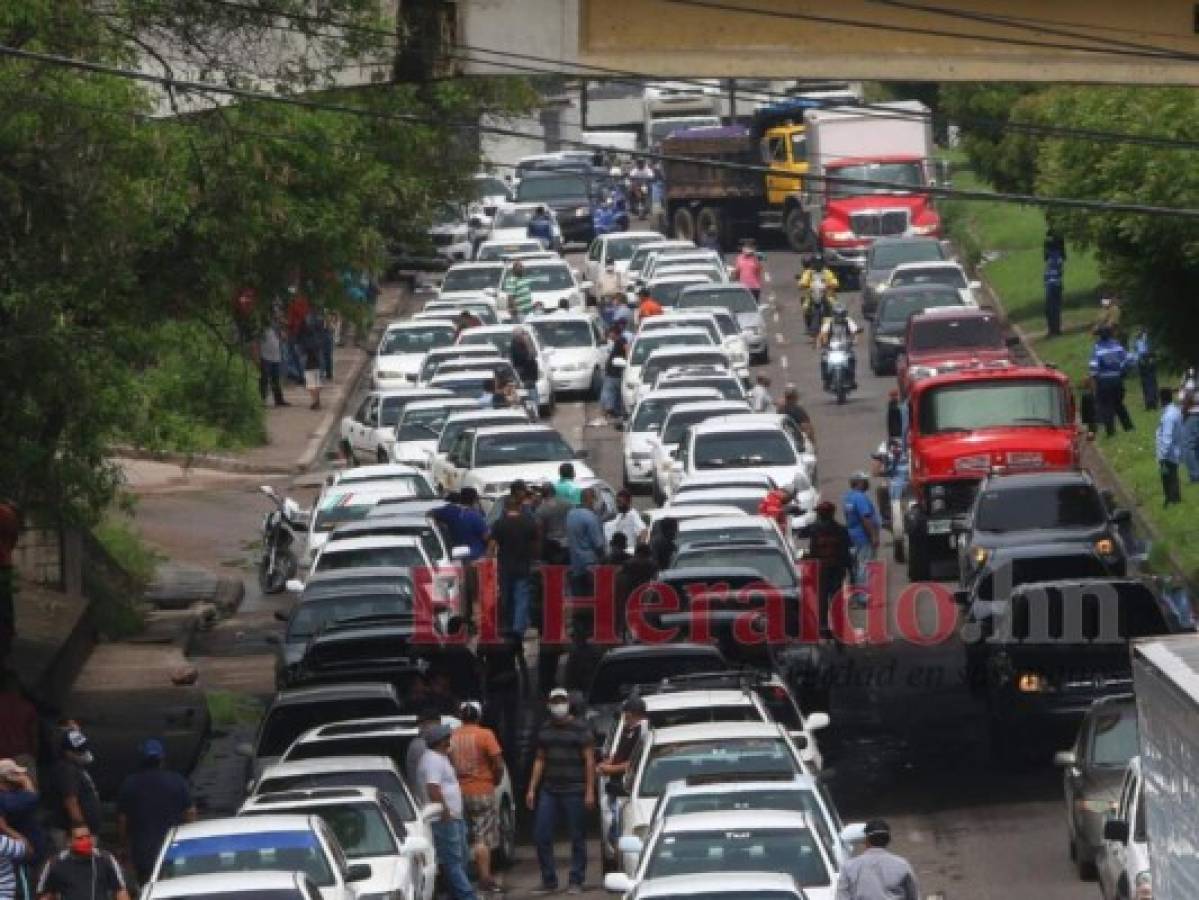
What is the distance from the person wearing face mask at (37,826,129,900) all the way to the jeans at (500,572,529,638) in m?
12.5

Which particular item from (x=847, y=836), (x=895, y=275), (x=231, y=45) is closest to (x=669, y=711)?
(x=847, y=836)

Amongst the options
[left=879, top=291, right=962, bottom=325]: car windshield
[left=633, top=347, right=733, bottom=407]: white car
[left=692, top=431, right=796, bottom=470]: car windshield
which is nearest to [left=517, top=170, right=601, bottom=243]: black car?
[left=879, top=291, right=962, bottom=325]: car windshield

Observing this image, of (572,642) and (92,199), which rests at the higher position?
(92,199)

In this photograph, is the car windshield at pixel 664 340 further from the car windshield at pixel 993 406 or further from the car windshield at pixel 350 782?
the car windshield at pixel 350 782

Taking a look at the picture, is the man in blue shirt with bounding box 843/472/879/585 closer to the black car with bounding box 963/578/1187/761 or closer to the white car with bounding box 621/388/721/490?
the black car with bounding box 963/578/1187/761

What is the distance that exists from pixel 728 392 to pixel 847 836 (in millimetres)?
29103

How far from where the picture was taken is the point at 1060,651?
26.6m

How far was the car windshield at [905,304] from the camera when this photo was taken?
182 feet

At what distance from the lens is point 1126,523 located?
34.3m

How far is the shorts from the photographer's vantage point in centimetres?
2423

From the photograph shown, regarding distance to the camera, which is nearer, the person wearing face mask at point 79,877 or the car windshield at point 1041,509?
the person wearing face mask at point 79,877

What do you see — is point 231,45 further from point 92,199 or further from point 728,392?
point 728,392

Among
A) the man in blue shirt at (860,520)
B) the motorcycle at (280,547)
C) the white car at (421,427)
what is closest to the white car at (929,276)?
the white car at (421,427)

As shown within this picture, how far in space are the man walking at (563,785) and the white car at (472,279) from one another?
42.7 metres
